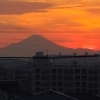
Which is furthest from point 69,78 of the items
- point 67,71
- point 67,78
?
point 67,71

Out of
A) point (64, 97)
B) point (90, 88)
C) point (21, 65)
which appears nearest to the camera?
point (64, 97)

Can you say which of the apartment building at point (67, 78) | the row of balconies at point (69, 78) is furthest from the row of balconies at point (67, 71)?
the row of balconies at point (69, 78)

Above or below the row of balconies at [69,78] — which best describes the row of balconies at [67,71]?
above

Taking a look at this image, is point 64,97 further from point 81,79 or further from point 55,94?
point 81,79

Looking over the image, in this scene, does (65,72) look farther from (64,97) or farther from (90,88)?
(64,97)

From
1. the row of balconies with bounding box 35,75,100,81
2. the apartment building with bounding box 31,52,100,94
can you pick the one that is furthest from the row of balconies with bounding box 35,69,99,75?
the row of balconies with bounding box 35,75,100,81

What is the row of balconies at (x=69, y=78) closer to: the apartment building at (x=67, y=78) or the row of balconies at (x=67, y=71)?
the apartment building at (x=67, y=78)

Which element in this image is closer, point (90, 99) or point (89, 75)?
point (90, 99)

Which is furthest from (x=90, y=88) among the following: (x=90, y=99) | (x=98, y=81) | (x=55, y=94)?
(x=55, y=94)

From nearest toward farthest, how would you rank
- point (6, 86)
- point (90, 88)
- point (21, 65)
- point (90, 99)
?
1. point (90, 99)
2. point (6, 86)
3. point (90, 88)
4. point (21, 65)

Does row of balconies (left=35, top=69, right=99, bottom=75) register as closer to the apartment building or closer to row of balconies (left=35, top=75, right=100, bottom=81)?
the apartment building
